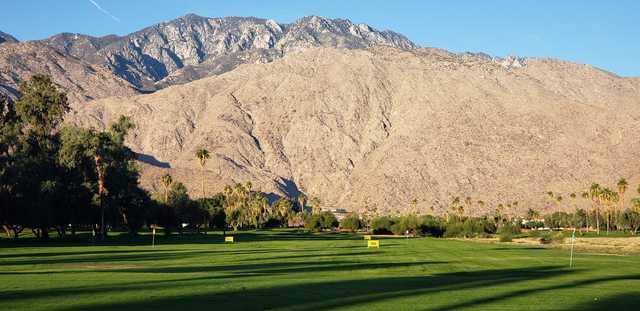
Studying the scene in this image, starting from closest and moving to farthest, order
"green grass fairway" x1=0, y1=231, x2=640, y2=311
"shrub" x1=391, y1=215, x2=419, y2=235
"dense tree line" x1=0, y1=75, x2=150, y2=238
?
"green grass fairway" x1=0, y1=231, x2=640, y2=311
"dense tree line" x1=0, y1=75, x2=150, y2=238
"shrub" x1=391, y1=215, x2=419, y2=235

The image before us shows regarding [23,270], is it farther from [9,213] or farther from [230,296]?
[9,213]

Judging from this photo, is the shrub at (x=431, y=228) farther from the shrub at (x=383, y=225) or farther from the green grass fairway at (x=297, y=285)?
→ the green grass fairway at (x=297, y=285)

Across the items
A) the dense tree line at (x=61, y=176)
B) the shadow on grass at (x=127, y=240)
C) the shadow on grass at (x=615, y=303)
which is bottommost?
the shadow on grass at (x=615, y=303)

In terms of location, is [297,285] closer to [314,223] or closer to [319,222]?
[314,223]

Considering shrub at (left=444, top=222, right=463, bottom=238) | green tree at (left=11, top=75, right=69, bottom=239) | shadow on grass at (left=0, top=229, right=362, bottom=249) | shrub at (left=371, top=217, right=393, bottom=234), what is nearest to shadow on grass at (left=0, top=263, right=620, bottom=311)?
shadow on grass at (left=0, top=229, right=362, bottom=249)

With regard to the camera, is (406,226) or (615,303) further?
(406,226)

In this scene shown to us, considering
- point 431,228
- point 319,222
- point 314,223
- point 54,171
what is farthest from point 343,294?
point 319,222

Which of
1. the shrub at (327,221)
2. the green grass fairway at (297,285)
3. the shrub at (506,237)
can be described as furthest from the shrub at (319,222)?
the green grass fairway at (297,285)

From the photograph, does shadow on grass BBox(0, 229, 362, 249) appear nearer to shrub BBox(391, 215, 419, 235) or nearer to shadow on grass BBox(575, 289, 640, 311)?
shrub BBox(391, 215, 419, 235)

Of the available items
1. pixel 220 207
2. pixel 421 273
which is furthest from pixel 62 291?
pixel 220 207

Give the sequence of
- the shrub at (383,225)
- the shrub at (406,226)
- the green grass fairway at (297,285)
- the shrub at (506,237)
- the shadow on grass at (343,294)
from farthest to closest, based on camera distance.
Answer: the shrub at (383,225) → the shrub at (406,226) → the shrub at (506,237) → the green grass fairway at (297,285) → the shadow on grass at (343,294)

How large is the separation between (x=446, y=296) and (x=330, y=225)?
144 m

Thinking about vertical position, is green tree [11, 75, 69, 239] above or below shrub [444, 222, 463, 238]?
above

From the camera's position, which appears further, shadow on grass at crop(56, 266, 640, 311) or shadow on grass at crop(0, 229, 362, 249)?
shadow on grass at crop(0, 229, 362, 249)
